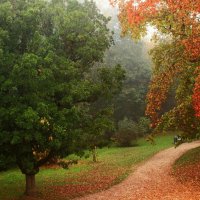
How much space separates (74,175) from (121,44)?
1590 inches

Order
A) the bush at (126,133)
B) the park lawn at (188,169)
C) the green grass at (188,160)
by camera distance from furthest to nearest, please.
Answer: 1. the bush at (126,133)
2. the green grass at (188,160)
3. the park lawn at (188,169)

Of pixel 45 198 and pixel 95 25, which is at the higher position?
pixel 95 25

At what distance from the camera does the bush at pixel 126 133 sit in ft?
161

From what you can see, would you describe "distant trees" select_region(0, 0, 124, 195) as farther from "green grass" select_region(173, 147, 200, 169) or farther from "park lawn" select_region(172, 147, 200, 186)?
"green grass" select_region(173, 147, 200, 169)

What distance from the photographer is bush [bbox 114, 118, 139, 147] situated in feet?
161

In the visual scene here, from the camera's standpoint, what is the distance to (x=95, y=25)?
18.8 metres

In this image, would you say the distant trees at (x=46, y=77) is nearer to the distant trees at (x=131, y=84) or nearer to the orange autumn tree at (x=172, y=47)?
the orange autumn tree at (x=172, y=47)

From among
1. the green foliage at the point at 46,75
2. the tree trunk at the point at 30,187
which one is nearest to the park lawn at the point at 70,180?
the tree trunk at the point at 30,187

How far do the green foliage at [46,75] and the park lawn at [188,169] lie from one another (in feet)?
21.4

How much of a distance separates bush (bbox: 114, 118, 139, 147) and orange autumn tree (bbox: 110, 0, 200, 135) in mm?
27419

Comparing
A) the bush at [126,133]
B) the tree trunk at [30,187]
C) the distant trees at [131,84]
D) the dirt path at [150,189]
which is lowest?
the dirt path at [150,189]

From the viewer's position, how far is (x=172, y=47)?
1825 centimetres

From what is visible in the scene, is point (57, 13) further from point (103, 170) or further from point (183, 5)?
point (103, 170)

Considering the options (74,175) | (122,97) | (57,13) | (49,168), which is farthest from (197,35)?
(122,97)
